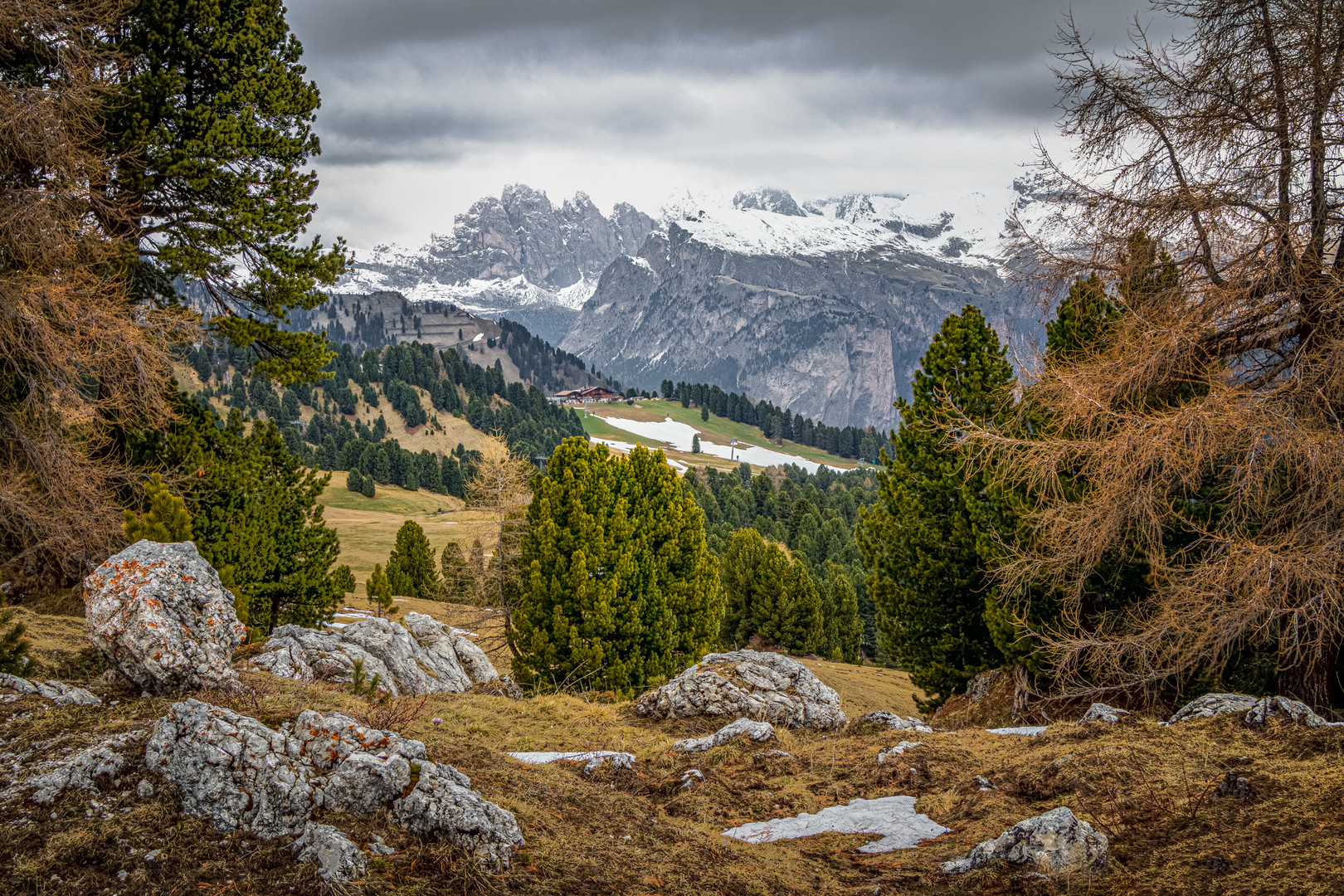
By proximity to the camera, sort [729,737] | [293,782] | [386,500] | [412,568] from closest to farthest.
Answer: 1. [293,782]
2. [729,737]
3. [412,568]
4. [386,500]

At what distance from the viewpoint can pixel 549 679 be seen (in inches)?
779

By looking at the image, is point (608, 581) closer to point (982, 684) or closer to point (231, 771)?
point (982, 684)

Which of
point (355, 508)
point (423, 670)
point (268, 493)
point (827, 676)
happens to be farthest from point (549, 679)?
point (355, 508)

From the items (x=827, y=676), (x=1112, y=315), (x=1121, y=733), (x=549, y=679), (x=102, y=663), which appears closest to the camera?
(x=102, y=663)

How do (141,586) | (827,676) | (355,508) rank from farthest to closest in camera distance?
1. (355,508)
2. (827,676)
3. (141,586)

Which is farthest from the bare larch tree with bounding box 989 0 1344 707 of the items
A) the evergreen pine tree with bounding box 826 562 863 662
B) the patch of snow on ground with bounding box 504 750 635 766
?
the evergreen pine tree with bounding box 826 562 863 662

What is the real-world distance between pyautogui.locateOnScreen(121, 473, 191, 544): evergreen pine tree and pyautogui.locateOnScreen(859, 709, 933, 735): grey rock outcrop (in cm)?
1160

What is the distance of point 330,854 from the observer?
4.50 m

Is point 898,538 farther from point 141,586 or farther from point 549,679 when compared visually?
point 141,586

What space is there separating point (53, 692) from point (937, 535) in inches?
609

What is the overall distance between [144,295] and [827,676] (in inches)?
1397

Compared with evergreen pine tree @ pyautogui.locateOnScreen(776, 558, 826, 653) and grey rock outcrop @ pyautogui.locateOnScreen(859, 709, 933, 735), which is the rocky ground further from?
evergreen pine tree @ pyautogui.locateOnScreen(776, 558, 826, 653)

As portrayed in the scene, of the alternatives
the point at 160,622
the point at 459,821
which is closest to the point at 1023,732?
the point at 459,821

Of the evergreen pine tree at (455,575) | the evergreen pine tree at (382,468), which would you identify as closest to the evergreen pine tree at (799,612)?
the evergreen pine tree at (455,575)
